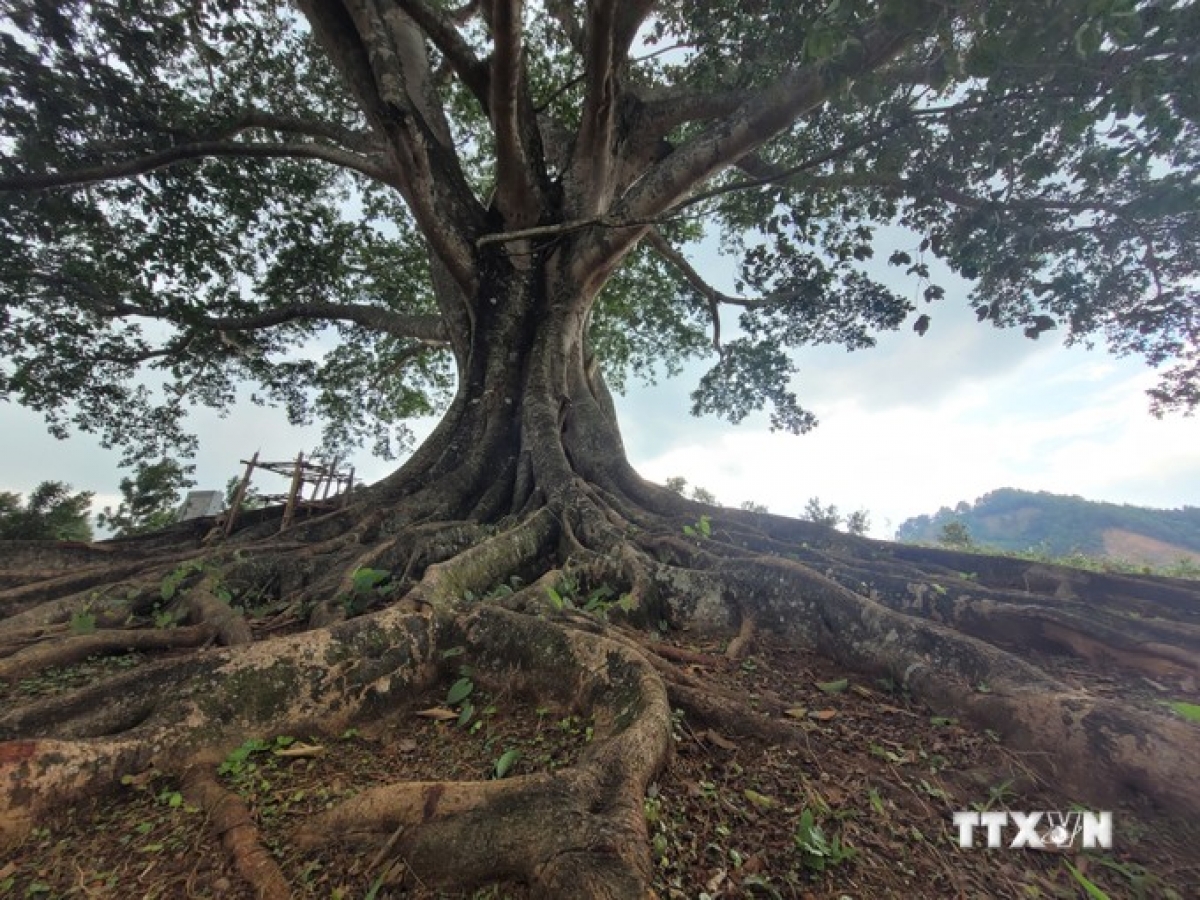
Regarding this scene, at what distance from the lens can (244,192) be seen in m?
6.74

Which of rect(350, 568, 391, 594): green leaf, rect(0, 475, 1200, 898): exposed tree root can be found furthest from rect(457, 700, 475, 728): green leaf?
rect(350, 568, 391, 594): green leaf

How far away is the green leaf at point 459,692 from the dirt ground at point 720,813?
28 mm

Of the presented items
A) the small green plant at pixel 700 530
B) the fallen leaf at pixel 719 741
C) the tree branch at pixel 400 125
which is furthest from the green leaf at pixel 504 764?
the tree branch at pixel 400 125

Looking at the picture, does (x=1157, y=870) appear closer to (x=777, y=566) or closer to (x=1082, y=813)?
(x=1082, y=813)

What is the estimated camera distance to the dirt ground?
1.48 meters

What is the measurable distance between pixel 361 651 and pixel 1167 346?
29.2 feet

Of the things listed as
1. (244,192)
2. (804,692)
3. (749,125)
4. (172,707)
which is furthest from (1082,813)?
(244,192)

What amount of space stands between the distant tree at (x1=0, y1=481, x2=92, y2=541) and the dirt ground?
16.3 m

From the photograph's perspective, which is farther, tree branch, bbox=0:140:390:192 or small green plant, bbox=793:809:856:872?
tree branch, bbox=0:140:390:192

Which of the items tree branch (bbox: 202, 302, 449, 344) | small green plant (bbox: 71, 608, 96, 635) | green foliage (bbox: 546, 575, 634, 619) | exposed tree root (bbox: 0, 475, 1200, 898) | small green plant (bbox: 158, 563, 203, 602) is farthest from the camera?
tree branch (bbox: 202, 302, 449, 344)

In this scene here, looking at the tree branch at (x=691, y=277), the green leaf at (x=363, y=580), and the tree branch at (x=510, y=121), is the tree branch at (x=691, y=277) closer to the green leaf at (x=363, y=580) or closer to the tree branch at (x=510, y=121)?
the tree branch at (x=510, y=121)

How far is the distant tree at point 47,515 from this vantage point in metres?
13.4

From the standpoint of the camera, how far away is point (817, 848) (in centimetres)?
158

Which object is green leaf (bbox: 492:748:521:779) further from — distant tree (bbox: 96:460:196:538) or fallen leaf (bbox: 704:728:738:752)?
distant tree (bbox: 96:460:196:538)
